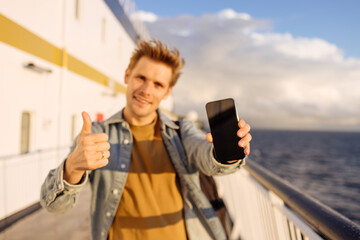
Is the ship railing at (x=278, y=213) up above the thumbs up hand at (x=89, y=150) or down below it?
below

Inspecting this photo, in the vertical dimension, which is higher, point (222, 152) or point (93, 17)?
point (93, 17)

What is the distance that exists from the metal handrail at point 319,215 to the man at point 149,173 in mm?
435

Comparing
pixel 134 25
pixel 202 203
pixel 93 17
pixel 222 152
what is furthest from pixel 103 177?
pixel 134 25

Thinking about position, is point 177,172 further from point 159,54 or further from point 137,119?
point 159,54

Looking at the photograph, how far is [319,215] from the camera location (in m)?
1.18

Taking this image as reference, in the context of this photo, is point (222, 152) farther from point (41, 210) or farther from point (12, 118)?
point (12, 118)

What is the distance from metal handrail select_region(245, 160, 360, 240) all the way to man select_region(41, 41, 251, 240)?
1.43 feet

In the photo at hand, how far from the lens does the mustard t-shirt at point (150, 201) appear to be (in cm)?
152

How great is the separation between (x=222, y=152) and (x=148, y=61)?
0.98 metres

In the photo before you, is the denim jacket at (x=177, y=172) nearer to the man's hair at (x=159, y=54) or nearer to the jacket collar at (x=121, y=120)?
the jacket collar at (x=121, y=120)

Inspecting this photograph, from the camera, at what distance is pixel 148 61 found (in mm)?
1828

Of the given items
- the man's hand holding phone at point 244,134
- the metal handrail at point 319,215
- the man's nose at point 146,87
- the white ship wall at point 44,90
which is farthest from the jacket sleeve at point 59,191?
the white ship wall at point 44,90

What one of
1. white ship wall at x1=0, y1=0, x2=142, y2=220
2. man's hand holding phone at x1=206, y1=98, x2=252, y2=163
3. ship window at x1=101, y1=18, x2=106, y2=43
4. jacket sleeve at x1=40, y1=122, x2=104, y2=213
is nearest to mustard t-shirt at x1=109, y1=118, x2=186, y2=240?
jacket sleeve at x1=40, y1=122, x2=104, y2=213

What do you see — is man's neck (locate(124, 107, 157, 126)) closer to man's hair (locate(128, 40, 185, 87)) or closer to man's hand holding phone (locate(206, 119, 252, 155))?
man's hair (locate(128, 40, 185, 87))
